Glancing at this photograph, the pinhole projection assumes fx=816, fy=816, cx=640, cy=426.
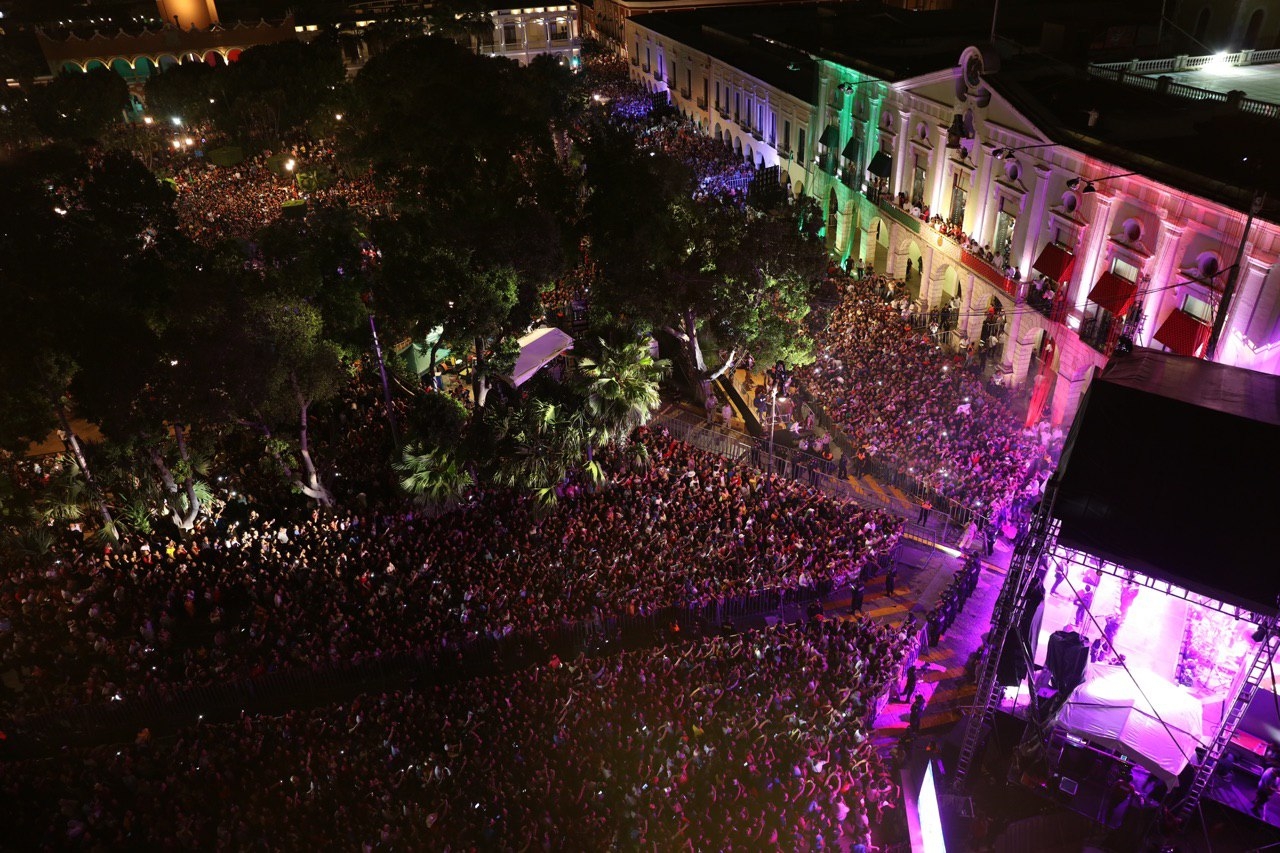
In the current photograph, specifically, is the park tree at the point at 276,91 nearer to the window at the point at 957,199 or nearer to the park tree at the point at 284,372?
the park tree at the point at 284,372

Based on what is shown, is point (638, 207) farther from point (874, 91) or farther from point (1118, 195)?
point (874, 91)

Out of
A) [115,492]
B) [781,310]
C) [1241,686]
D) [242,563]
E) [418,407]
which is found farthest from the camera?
[781,310]

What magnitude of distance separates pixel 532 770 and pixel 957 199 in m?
24.7

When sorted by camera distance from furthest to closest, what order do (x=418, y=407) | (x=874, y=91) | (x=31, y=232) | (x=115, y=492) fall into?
(x=874, y=91), (x=418, y=407), (x=115, y=492), (x=31, y=232)

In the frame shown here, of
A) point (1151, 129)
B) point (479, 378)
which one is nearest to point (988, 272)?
point (1151, 129)

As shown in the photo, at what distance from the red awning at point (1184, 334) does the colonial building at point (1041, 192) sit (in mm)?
53

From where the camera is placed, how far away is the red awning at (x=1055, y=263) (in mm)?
23984

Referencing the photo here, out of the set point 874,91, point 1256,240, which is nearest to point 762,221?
point 1256,240

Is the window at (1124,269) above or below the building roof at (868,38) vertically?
below

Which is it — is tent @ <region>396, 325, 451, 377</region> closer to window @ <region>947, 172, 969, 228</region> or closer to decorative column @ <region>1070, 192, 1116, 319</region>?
window @ <region>947, 172, 969, 228</region>

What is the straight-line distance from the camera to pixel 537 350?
23.5m

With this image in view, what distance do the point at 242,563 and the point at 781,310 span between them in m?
Result: 15.0

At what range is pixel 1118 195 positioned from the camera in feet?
72.1

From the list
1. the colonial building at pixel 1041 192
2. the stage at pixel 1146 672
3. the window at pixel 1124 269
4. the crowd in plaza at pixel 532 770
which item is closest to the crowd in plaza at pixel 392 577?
the crowd in plaza at pixel 532 770
